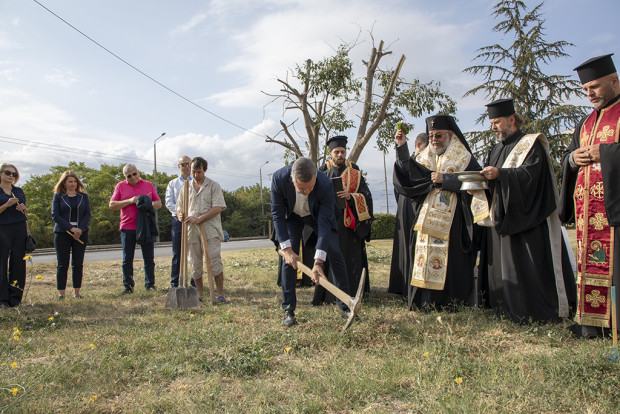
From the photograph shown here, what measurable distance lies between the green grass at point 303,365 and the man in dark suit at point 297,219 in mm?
384

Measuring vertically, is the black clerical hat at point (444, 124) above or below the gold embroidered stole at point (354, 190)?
above

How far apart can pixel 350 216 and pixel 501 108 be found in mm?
2296

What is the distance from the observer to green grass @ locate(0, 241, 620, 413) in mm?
2742

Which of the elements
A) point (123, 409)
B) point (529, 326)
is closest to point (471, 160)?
point (529, 326)

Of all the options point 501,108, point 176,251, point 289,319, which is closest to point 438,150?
point 501,108

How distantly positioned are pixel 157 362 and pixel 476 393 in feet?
7.84

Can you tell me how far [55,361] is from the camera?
3590 mm

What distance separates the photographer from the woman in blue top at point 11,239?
6035 mm

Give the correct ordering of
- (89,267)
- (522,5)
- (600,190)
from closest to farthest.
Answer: (600,190), (89,267), (522,5)

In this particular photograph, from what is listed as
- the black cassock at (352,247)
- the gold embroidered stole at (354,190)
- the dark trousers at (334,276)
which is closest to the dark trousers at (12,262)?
the dark trousers at (334,276)

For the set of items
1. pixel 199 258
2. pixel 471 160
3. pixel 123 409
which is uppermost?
pixel 471 160

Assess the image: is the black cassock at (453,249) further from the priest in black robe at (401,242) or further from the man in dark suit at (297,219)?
the man in dark suit at (297,219)

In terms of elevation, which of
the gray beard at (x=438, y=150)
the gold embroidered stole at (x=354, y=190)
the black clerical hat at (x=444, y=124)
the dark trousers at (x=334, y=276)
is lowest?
the dark trousers at (x=334, y=276)

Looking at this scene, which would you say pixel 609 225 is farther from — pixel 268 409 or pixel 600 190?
pixel 268 409
